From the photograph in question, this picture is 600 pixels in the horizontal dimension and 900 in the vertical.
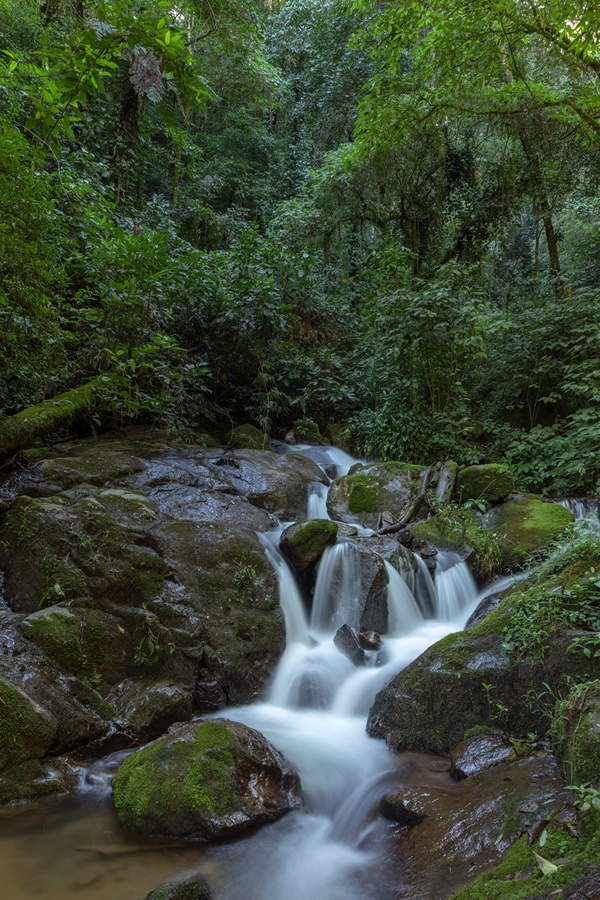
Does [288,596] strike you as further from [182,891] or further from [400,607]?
[182,891]

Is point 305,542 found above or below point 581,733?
above

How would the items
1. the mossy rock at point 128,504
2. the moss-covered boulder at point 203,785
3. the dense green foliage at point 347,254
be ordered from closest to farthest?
the moss-covered boulder at point 203,785 < the mossy rock at point 128,504 < the dense green foliage at point 347,254

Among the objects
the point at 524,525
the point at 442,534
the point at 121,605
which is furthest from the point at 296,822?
the point at 524,525

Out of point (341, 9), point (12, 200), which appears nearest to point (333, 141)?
point (341, 9)

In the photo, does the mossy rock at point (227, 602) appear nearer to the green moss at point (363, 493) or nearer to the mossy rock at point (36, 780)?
the mossy rock at point (36, 780)

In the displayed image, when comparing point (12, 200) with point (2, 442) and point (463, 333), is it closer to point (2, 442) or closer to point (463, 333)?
point (2, 442)

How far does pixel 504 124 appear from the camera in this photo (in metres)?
10.9

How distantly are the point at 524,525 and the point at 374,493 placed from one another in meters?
2.29

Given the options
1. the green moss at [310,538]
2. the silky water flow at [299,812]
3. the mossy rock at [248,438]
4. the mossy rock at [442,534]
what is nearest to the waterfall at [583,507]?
the mossy rock at [442,534]

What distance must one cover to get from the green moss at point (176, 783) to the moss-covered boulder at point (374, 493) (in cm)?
476

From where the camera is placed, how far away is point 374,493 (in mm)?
8273

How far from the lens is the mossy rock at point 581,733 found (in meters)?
2.61

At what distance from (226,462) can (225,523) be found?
1888mm

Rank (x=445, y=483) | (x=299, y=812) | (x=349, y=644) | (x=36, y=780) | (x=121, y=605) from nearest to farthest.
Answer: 1. (x=36, y=780)
2. (x=299, y=812)
3. (x=121, y=605)
4. (x=349, y=644)
5. (x=445, y=483)
